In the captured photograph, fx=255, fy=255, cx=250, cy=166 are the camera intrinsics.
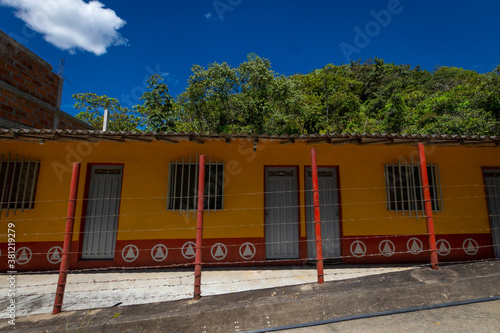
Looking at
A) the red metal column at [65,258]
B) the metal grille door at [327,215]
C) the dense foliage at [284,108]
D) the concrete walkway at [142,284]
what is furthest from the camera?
the dense foliage at [284,108]

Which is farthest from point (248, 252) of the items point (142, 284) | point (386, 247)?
point (386, 247)

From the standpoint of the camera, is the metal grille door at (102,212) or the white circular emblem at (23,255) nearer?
the white circular emblem at (23,255)

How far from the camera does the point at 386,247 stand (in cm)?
528

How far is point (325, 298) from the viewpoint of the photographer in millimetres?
2721

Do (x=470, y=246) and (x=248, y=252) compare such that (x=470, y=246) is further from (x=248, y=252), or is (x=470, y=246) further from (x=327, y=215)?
(x=248, y=252)

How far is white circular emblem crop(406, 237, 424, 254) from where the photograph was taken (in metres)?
5.27

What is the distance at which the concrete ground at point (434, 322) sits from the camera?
2287 mm

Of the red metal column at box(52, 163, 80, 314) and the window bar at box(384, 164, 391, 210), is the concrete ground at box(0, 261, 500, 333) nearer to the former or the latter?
the red metal column at box(52, 163, 80, 314)

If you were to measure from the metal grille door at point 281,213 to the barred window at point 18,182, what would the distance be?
4.75 metres

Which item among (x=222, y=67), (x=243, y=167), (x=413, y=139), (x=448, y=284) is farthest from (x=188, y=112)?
(x=448, y=284)

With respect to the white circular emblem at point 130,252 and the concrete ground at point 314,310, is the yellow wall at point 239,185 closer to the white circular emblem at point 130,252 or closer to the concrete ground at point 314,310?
the white circular emblem at point 130,252

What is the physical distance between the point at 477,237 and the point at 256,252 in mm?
4640

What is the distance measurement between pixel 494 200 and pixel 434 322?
4.81 meters

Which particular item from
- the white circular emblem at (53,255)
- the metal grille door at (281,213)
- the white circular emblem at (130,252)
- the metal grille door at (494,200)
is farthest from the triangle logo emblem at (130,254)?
the metal grille door at (494,200)
